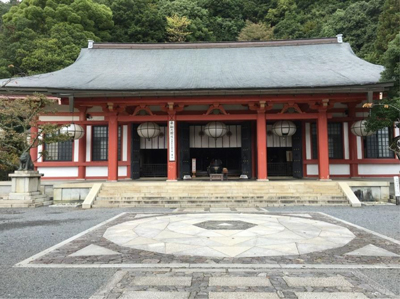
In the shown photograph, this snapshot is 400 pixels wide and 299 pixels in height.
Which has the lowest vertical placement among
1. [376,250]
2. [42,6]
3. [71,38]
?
[376,250]

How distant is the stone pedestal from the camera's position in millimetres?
10266

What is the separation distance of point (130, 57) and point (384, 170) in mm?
14820

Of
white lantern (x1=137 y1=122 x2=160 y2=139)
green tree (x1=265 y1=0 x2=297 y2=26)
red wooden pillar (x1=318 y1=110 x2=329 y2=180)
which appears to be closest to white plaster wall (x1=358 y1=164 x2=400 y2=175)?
red wooden pillar (x1=318 y1=110 x2=329 y2=180)

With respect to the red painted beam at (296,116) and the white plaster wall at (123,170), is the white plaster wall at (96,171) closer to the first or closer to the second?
the white plaster wall at (123,170)

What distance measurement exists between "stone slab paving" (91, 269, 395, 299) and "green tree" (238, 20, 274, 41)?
131 feet

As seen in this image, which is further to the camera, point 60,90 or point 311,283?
point 60,90

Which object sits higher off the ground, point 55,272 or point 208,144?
point 208,144

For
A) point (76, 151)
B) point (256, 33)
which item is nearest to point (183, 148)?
point (76, 151)

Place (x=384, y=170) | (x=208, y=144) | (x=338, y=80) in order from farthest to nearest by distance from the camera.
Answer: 1. (x=208, y=144)
2. (x=384, y=170)
3. (x=338, y=80)

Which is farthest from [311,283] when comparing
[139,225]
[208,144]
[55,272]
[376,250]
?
[208,144]

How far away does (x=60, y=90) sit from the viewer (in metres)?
11.2

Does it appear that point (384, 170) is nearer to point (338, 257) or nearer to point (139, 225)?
point (338, 257)

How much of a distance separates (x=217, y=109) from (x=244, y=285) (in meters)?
10.3

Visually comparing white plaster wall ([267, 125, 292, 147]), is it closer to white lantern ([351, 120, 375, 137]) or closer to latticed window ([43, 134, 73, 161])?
white lantern ([351, 120, 375, 137])
